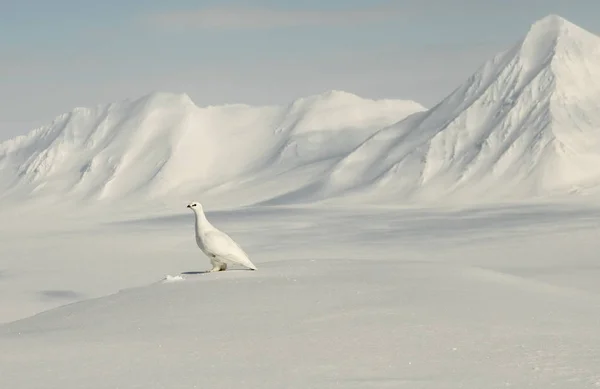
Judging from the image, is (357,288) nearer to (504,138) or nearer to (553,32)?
(504,138)

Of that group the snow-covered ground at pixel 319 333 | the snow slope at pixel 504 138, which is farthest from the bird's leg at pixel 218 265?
the snow slope at pixel 504 138

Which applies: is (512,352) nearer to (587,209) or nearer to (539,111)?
(587,209)

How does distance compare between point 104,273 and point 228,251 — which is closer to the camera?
point 228,251

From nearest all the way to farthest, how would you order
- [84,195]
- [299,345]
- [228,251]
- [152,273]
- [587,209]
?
[299,345]
[228,251]
[152,273]
[587,209]
[84,195]

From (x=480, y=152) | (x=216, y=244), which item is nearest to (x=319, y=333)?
(x=216, y=244)

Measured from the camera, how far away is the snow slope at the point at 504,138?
132 meters

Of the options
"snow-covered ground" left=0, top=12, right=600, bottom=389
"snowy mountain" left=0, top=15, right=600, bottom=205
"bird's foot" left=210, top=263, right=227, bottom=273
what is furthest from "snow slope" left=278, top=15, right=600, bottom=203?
"bird's foot" left=210, top=263, right=227, bottom=273

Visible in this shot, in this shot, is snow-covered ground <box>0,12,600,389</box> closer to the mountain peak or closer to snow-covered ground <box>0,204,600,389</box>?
snow-covered ground <box>0,204,600,389</box>

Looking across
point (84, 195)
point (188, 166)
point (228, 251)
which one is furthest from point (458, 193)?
point (228, 251)

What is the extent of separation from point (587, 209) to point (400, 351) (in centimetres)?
7367

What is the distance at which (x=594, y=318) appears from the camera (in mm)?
12781

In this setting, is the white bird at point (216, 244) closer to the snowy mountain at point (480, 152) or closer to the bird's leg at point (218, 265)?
the bird's leg at point (218, 265)

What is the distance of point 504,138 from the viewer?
14688 cm

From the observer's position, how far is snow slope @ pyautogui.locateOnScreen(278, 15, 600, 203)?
132m
